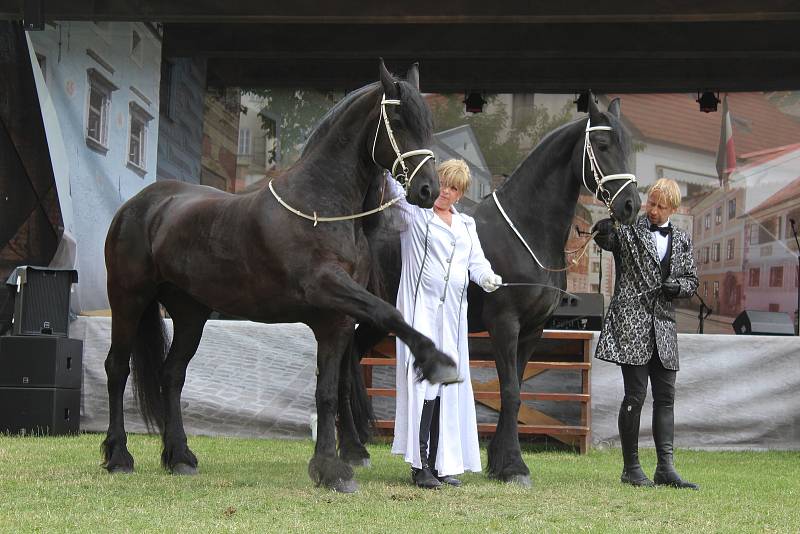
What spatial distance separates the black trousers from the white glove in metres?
0.88

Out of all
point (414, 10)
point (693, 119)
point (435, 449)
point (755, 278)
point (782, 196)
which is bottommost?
point (435, 449)

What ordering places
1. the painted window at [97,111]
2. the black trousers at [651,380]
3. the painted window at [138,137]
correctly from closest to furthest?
the black trousers at [651,380]
the painted window at [97,111]
the painted window at [138,137]

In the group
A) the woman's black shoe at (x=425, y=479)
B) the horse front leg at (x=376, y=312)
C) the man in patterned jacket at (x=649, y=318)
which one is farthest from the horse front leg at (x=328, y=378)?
the man in patterned jacket at (x=649, y=318)

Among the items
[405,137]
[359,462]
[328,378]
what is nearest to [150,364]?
[359,462]

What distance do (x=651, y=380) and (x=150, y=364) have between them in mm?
3089

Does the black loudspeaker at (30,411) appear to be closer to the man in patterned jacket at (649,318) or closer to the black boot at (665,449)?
the man in patterned jacket at (649,318)

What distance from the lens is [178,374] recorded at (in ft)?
19.1

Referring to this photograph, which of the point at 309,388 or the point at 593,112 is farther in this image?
the point at 309,388

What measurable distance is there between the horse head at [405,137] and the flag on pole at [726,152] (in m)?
9.21

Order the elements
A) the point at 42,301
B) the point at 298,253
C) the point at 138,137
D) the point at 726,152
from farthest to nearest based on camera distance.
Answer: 1. the point at 726,152
2. the point at 138,137
3. the point at 42,301
4. the point at 298,253

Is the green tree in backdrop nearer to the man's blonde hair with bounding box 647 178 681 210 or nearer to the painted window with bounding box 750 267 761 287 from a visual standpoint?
the painted window with bounding box 750 267 761 287

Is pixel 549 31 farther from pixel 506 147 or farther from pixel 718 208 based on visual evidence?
pixel 718 208

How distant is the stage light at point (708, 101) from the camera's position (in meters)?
13.0

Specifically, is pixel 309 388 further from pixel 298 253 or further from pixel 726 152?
pixel 726 152
